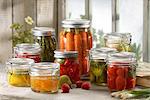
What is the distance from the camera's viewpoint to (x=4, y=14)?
234 centimetres

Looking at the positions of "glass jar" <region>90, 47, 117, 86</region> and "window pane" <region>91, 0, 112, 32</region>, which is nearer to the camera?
"glass jar" <region>90, 47, 117, 86</region>

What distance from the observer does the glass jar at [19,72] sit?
165 centimetres

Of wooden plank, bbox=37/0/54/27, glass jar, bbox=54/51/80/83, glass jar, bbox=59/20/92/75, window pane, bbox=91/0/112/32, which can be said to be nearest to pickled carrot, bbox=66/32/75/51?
glass jar, bbox=59/20/92/75

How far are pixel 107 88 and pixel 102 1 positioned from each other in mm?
Result: 956

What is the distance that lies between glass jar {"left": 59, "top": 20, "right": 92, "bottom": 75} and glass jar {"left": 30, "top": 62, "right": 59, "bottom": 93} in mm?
246

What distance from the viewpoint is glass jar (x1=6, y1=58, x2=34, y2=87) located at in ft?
5.40

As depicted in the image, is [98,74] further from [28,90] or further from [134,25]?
[134,25]

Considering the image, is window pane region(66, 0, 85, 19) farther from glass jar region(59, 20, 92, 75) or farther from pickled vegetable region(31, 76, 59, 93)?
pickled vegetable region(31, 76, 59, 93)

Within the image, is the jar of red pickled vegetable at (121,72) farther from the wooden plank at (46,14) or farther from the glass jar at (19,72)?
the wooden plank at (46,14)

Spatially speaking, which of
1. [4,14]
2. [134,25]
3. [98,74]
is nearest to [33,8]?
[4,14]

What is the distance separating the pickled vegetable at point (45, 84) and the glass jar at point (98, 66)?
0.63ft

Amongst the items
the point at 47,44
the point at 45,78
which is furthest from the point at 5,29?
the point at 45,78

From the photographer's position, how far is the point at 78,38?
5.82ft

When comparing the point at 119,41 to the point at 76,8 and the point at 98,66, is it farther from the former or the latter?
the point at 76,8
